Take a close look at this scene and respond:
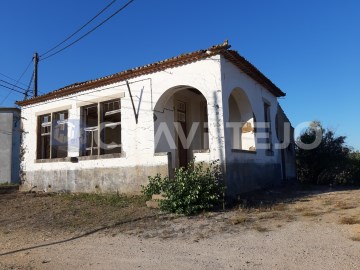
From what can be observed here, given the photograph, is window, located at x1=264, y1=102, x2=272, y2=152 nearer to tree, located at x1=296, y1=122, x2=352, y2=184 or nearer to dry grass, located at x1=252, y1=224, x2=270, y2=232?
tree, located at x1=296, y1=122, x2=352, y2=184

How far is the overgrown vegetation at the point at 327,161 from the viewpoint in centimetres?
1703

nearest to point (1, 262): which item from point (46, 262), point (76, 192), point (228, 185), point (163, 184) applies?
point (46, 262)

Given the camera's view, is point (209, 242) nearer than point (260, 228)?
Yes

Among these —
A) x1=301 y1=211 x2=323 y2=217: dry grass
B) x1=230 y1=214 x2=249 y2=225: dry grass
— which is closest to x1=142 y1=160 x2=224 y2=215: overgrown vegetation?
x1=230 y1=214 x2=249 y2=225: dry grass

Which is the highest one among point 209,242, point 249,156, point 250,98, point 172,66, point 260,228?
point 172,66

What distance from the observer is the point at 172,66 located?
10.9m

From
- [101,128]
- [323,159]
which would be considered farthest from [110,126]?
[323,159]

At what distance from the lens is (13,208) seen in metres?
11.4

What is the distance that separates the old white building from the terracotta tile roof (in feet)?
0.11

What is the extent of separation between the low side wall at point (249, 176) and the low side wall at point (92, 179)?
2004 mm

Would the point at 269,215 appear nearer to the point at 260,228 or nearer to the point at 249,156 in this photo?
the point at 260,228

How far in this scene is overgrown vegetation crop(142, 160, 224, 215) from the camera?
8.63 metres

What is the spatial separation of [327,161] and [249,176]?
7.99 meters

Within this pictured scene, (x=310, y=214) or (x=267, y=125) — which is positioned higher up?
(x=267, y=125)
